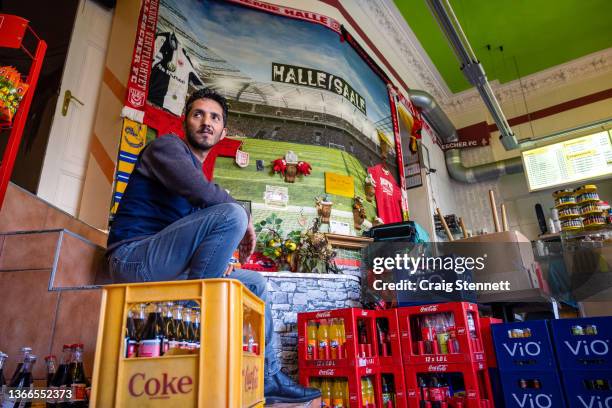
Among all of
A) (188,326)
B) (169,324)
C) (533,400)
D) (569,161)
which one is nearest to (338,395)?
(533,400)

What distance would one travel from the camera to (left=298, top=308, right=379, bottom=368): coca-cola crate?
2807mm

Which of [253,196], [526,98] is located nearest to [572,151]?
[526,98]

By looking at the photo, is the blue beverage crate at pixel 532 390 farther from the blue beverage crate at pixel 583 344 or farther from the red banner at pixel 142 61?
the red banner at pixel 142 61

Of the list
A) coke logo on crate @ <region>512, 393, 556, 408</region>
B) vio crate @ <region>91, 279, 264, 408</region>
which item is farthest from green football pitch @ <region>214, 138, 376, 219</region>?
vio crate @ <region>91, 279, 264, 408</region>

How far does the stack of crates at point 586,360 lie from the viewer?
222 cm

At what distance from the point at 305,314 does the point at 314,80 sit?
11.9ft

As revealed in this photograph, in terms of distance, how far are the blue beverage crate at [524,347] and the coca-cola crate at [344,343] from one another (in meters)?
0.83

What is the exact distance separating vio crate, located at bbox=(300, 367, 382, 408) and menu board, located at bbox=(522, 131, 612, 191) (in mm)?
5622

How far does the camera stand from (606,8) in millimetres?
7520

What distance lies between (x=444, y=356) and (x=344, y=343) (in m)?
0.68

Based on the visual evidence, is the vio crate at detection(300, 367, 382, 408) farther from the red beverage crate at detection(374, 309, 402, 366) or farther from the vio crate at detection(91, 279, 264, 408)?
the vio crate at detection(91, 279, 264, 408)

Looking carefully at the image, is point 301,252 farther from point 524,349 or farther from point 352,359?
point 524,349

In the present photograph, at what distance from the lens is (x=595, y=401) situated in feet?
7.27

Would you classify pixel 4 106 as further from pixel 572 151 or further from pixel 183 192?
pixel 572 151
